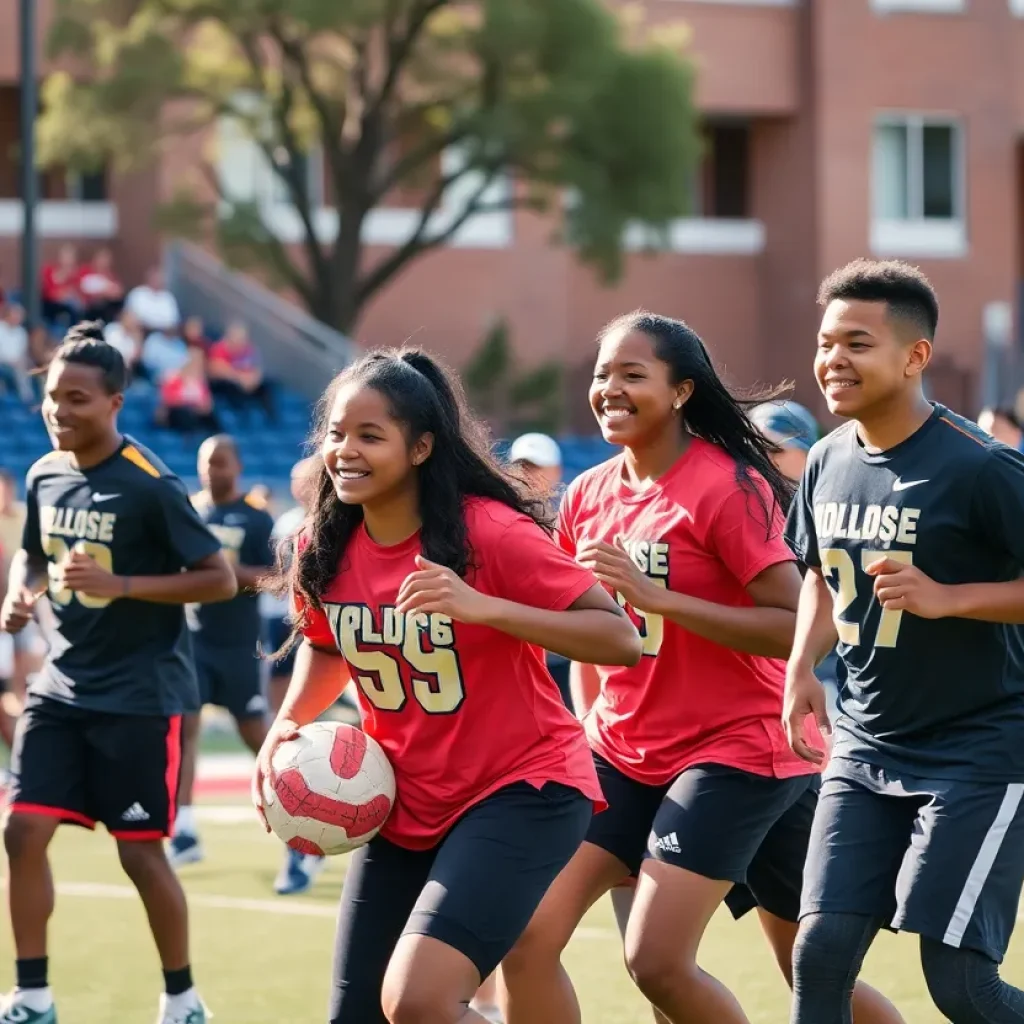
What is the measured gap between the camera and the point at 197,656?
35.5 ft

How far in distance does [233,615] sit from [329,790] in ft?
20.6

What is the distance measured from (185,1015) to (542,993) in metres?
1.98

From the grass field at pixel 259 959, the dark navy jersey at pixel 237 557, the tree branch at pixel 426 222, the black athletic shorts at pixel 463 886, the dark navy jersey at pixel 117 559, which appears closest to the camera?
the black athletic shorts at pixel 463 886

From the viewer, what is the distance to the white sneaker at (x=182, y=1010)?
6.51 m

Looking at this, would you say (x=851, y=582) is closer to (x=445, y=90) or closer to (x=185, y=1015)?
(x=185, y=1015)

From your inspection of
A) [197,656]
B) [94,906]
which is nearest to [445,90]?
[197,656]

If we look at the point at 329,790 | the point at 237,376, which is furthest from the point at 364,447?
the point at 237,376

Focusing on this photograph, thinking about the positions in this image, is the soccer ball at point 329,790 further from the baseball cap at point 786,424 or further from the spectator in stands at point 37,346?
the spectator in stands at point 37,346

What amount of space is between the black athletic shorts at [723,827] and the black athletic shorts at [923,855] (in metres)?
0.38

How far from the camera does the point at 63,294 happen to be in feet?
79.9

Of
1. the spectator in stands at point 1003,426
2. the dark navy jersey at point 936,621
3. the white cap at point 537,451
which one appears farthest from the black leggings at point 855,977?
the spectator in stands at point 1003,426

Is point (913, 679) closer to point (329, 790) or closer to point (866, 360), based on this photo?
point (866, 360)

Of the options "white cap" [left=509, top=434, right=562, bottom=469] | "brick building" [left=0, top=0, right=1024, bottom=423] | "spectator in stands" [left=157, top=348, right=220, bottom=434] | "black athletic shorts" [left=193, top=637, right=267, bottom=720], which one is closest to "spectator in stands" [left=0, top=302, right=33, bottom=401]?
"spectator in stands" [left=157, top=348, right=220, bottom=434]

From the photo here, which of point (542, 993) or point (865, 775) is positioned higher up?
point (865, 775)
